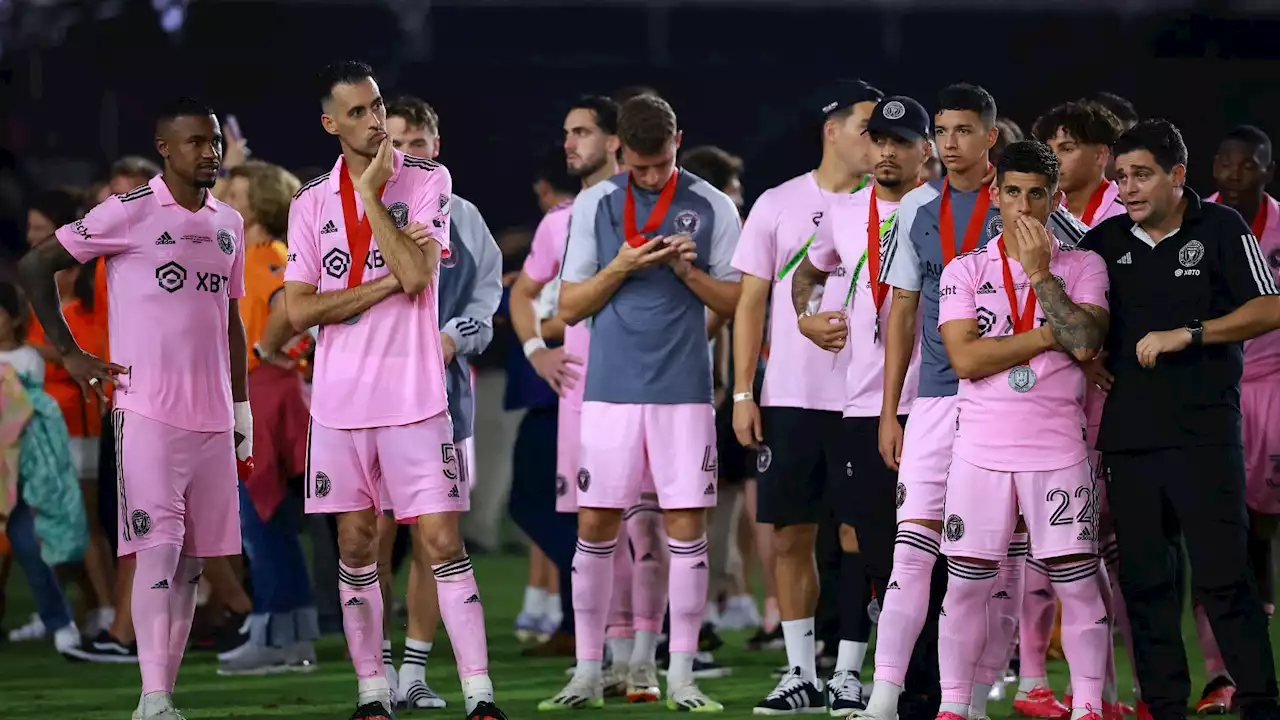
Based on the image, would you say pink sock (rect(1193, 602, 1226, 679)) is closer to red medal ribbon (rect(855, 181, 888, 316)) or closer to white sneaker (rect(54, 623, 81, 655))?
red medal ribbon (rect(855, 181, 888, 316))

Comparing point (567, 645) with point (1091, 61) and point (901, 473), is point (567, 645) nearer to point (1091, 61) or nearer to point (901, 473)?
point (901, 473)

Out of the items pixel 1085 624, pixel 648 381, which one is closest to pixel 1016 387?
pixel 1085 624

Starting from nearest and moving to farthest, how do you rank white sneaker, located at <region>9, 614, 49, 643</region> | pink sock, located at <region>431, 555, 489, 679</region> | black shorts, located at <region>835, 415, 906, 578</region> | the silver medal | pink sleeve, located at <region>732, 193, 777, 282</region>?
the silver medal
pink sock, located at <region>431, 555, 489, 679</region>
black shorts, located at <region>835, 415, 906, 578</region>
pink sleeve, located at <region>732, 193, 777, 282</region>
white sneaker, located at <region>9, 614, 49, 643</region>

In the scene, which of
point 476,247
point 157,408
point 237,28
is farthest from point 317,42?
point 157,408

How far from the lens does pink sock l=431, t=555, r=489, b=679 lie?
242 inches

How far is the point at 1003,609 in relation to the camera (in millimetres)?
6297

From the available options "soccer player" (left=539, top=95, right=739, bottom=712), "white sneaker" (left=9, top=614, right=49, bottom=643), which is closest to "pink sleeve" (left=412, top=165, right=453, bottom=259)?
"soccer player" (left=539, top=95, right=739, bottom=712)

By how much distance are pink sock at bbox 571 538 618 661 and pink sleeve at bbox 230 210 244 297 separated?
5.35 feet

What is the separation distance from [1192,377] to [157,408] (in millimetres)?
3464

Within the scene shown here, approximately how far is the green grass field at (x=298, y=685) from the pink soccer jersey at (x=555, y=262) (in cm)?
127

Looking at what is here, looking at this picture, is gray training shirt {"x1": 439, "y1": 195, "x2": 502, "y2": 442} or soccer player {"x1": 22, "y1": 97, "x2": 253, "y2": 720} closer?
soccer player {"x1": 22, "y1": 97, "x2": 253, "y2": 720}

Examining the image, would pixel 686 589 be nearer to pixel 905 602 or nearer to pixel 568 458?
pixel 905 602

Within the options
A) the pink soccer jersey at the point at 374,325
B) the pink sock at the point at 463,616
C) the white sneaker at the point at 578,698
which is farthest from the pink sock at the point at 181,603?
the white sneaker at the point at 578,698

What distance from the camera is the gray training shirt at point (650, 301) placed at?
22.9 ft
